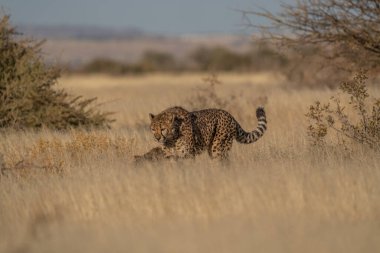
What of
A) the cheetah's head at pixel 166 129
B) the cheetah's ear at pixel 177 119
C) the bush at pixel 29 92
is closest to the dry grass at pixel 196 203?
the cheetah's head at pixel 166 129

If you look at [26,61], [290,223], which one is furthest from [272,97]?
[290,223]

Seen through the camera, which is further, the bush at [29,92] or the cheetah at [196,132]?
the bush at [29,92]

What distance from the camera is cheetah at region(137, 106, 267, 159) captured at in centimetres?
831

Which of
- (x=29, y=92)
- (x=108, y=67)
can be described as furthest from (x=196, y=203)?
(x=108, y=67)

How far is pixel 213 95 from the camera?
14.9 meters

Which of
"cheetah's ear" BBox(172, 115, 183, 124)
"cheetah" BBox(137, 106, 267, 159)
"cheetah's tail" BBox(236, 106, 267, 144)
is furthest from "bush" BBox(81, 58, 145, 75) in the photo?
"cheetah's ear" BBox(172, 115, 183, 124)

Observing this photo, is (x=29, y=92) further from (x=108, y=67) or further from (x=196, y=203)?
(x=108, y=67)

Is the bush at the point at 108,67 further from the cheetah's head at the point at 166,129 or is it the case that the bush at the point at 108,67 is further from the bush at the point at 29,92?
the cheetah's head at the point at 166,129

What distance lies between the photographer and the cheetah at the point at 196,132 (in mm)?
8312

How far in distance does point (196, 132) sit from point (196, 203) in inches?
89.1

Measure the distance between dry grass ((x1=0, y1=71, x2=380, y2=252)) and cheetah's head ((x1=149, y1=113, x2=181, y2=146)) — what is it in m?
0.40

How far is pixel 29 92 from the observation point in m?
13.0

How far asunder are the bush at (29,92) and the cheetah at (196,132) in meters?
4.49

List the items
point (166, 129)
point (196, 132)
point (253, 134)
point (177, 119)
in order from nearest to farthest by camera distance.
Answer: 1. point (166, 129)
2. point (177, 119)
3. point (196, 132)
4. point (253, 134)
